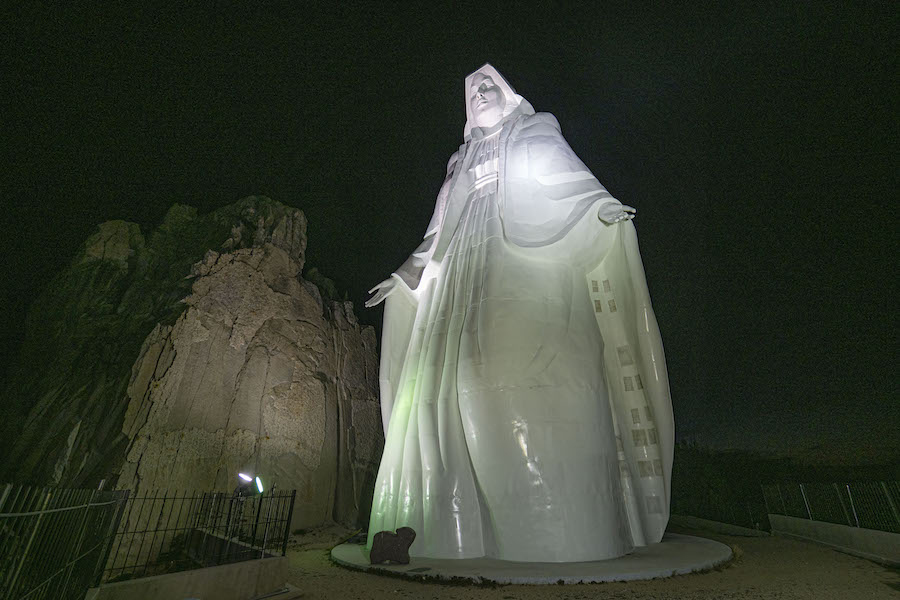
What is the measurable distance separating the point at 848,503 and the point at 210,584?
11.3 metres

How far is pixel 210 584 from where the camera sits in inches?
159

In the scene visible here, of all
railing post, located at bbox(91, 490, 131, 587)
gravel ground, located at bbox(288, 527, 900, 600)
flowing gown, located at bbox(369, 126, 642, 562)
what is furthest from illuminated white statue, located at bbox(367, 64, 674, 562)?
railing post, located at bbox(91, 490, 131, 587)

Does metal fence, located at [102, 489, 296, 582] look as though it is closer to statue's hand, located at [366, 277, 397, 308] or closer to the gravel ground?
the gravel ground

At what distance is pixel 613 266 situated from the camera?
24.5 feet

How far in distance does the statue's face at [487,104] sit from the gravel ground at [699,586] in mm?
7416

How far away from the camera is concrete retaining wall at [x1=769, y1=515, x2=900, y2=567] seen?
6199 millimetres

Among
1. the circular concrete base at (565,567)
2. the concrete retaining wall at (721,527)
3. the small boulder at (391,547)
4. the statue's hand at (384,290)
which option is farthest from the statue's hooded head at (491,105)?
the concrete retaining wall at (721,527)

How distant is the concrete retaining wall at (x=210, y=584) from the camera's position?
11.6ft

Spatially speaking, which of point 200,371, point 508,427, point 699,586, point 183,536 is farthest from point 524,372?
point 200,371

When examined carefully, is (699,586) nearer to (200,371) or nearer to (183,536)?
(183,536)

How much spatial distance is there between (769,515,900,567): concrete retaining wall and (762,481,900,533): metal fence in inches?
15.7

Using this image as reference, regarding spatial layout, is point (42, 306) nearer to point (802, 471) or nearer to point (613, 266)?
point (613, 266)

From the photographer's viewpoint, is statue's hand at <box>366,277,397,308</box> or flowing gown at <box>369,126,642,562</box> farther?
statue's hand at <box>366,277,397,308</box>

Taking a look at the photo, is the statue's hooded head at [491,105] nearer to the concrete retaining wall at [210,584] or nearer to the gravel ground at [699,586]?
the gravel ground at [699,586]
